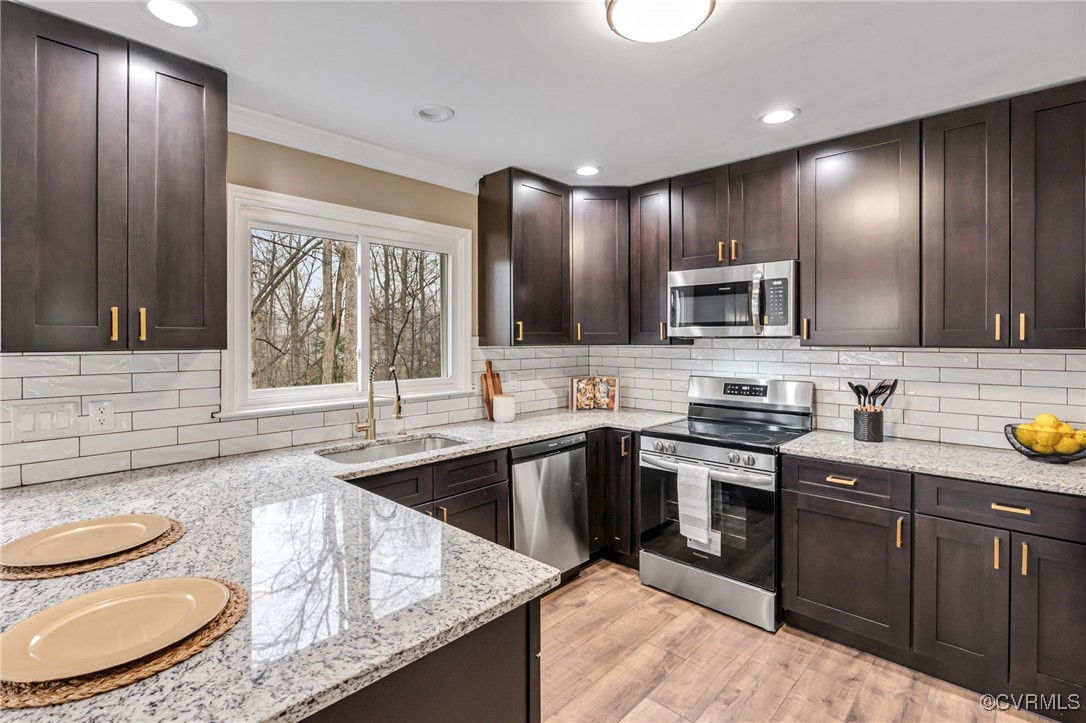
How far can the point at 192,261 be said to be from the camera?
1.89 m

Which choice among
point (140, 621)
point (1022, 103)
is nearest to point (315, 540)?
point (140, 621)

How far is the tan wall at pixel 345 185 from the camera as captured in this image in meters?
2.38

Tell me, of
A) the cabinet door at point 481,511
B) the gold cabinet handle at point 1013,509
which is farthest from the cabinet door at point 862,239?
the cabinet door at point 481,511

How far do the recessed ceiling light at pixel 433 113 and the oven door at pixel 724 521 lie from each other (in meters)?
2.12

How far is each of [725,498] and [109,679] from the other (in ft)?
8.37

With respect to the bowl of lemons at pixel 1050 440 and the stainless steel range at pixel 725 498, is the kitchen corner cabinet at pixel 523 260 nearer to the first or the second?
the stainless steel range at pixel 725 498

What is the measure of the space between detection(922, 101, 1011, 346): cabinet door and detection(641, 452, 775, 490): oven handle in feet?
3.30

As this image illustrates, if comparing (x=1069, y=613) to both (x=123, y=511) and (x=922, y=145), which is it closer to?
(x=922, y=145)

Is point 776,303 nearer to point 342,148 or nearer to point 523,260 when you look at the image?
point 523,260

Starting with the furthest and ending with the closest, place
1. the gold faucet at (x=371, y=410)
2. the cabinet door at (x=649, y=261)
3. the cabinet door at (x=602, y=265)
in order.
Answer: the cabinet door at (x=602, y=265), the cabinet door at (x=649, y=261), the gold faucet at (x=371, y=410)

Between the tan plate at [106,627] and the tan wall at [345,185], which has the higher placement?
the tan wall at [345,185]

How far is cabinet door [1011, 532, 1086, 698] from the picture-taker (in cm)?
189

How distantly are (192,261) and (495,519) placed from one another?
5.82 feet

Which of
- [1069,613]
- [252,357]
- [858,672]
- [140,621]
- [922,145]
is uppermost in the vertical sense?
[922,145]
